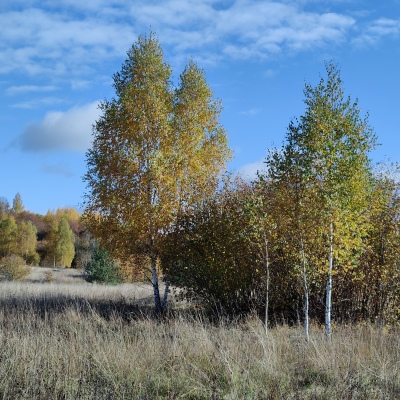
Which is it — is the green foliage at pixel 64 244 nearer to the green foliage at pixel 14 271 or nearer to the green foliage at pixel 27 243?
the green foliage at pixel 27 243

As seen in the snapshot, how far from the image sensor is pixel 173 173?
15.3 meters

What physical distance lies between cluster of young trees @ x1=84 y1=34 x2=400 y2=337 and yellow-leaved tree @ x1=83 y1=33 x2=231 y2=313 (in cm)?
4

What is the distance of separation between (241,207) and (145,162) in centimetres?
361

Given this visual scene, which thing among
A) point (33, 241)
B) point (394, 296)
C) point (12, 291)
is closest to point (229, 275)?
point (394, 296)

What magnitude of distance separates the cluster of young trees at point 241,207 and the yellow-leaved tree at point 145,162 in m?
0.04

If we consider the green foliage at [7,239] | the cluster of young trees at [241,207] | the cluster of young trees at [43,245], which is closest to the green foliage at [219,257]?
the cluster of young trees at [241,207]

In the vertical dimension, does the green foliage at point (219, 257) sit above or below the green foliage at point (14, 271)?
above

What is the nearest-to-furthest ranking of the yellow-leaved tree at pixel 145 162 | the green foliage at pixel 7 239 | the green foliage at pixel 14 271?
1. the yellow-leaved tree at pixel 145 162
2. the green foliage at pixel 14 271
3. the green foliage at pixel 7 239

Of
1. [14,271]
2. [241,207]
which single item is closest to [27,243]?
[14,271]

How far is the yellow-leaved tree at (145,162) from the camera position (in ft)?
49.0

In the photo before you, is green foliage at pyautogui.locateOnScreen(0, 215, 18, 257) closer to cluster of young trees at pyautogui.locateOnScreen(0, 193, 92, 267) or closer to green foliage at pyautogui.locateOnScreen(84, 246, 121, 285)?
cluster of young trees at pyautogui.locateOnScreen(0, 193, 92, 267)

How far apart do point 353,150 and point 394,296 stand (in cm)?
476

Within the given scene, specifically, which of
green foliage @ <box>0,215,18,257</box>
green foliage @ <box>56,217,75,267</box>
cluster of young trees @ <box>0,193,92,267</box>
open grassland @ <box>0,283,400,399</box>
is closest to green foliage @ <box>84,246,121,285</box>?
cluster of young trees @ <box>0,193,92,267</box>

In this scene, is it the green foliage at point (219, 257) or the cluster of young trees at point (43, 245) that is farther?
the cluster of young trees at point (43, 245)
